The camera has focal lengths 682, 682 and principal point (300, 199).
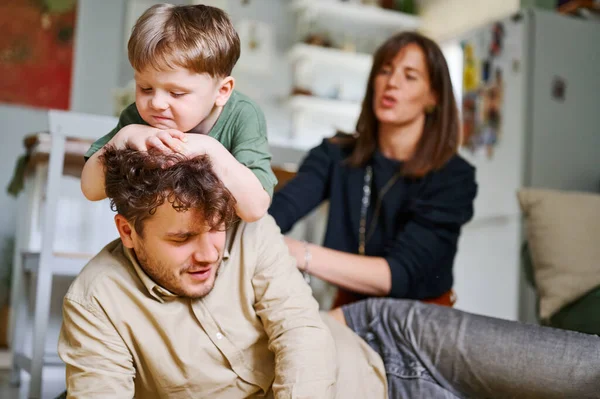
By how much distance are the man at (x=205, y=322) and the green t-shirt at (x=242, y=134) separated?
0.23 ft

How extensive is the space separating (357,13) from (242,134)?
4122 mm

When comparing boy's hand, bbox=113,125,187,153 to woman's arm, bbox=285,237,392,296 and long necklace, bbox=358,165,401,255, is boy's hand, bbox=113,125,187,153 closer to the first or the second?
woman's arm, bbox=285,237,392,296

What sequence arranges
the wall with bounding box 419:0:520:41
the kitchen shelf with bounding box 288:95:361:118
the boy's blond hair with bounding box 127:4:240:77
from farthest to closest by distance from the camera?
the kitchen shelf with bounding box 288:95:361:118 < the wall with bounding box 419:0:520:41 < the boy's blond hair with bounding box 127:4:240:77

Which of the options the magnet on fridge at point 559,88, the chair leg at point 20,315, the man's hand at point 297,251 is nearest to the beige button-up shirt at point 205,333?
the man's hand at point 297,251

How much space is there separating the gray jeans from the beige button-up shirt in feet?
0.81

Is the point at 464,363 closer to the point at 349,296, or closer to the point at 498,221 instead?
the point at 349,296

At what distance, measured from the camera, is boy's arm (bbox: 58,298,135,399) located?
102cm

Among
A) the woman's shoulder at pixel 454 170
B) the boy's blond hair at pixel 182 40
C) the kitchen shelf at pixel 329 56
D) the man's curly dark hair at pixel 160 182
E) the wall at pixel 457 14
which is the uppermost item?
the wall at pixel 457 14

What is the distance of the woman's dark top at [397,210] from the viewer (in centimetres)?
169

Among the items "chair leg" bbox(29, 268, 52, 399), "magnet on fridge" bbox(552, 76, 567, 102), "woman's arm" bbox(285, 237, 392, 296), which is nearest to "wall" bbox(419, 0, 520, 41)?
"magnet on fridge" bbox(552, 76, 567, 102)

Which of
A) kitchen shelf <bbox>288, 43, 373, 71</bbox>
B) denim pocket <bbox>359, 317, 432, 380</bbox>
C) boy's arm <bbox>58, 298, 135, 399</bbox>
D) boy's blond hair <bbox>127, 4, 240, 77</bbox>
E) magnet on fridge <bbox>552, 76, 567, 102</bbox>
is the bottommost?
denim pocket <bbox>359, 317, 432, 380</bbox>

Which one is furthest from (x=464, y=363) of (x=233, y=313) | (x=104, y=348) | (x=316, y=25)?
(x=316, y=25)

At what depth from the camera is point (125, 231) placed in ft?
3.51

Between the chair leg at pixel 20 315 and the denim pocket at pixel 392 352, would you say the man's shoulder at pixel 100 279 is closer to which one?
the denim pocket at pixel 392 352
